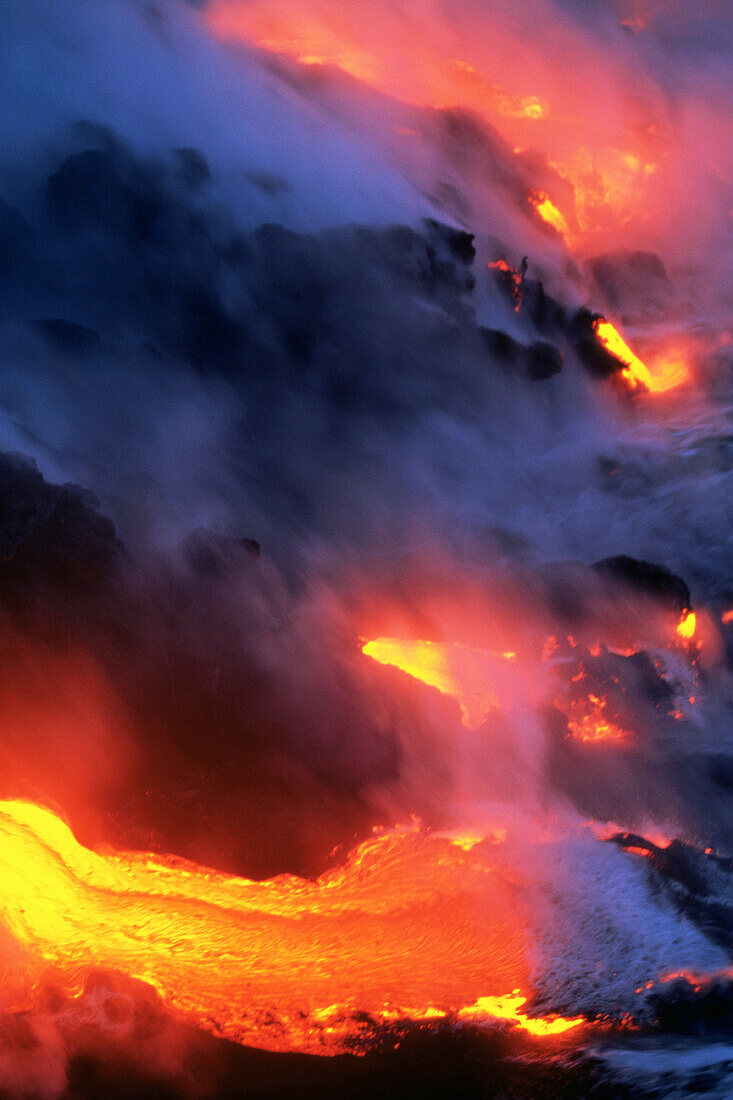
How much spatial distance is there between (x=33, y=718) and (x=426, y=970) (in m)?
1.87

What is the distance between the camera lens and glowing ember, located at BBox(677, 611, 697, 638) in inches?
168

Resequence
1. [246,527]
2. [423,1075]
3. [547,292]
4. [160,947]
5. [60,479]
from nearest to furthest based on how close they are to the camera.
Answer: [423,1075], [160,947], [60,479], [246,527], [547,292]

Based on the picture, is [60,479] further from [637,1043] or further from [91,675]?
[637,1043]

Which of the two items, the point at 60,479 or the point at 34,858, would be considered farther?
the point at 60,479

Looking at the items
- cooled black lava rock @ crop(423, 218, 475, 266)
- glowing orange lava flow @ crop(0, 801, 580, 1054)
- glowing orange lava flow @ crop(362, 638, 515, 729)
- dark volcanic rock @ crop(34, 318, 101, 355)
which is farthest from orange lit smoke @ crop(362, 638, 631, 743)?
cooled black lava rock @ crop(423, 218, 475, 266)

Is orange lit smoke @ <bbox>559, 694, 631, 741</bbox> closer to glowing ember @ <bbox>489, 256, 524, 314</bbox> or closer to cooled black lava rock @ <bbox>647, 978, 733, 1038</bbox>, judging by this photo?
cooled black lava rock @ <bbox>647, 978, 733, 1038</bbox>

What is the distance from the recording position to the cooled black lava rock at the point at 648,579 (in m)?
4.32

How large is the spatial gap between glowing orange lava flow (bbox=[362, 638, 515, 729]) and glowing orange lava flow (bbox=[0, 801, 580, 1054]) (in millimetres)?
830

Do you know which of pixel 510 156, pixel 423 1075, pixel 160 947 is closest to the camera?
pixel 423 1075

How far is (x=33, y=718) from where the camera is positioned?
320cm

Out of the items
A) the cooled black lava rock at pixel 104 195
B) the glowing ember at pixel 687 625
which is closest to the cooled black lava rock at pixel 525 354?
the glowing ember at pixel 687 625

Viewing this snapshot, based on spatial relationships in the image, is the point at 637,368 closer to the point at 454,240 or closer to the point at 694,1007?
the point at 454,240

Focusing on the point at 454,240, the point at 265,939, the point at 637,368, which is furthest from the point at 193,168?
the point at 265,939

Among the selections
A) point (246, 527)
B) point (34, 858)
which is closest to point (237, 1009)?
point (34, 858)
